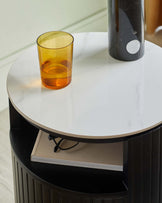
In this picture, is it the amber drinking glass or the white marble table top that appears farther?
the amber drinking glass

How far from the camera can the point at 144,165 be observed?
1134 millimetres

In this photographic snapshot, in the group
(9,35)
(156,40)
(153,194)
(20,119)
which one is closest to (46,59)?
(20,119)

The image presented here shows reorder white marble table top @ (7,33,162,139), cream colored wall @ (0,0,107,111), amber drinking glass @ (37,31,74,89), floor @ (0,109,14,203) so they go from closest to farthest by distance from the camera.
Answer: white marble table top @ (7,33,162,139) → amber drinking glass @ (37,31,74,89) → floor @ (0,109,14,203) → cream colored wall @ (0,0,107,111)

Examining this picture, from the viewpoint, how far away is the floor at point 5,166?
1.60m

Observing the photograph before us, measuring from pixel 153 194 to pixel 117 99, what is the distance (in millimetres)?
260

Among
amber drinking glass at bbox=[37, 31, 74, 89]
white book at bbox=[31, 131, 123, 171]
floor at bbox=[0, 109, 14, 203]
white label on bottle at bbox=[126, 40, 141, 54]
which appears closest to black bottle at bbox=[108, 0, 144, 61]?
white label on bottle at bbox=[126, 40, 141, 54]

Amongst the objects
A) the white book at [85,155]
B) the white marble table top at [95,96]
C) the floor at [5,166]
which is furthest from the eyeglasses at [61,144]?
the floor at [5,166]

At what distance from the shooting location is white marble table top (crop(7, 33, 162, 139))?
1.08m

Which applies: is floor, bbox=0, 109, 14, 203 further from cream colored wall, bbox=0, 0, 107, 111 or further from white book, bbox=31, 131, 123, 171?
white book, bbox=31, 131, 123, 171

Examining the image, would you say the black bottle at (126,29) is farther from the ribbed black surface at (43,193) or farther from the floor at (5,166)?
the floor at (5,166)

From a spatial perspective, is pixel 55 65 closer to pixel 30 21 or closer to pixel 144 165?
pixel 144 165

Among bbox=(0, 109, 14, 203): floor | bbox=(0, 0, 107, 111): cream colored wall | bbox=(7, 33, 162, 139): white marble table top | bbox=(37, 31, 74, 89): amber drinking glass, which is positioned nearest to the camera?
bbox=(7, 33, 162, 139): white marble table top

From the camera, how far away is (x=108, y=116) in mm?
1105

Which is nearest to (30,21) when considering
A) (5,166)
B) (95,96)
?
(5,166)
